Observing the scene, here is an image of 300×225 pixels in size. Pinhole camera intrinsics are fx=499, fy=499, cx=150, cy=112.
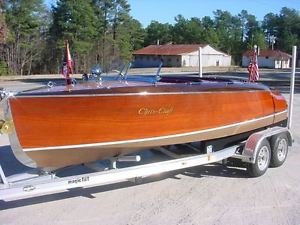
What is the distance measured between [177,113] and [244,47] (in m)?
115

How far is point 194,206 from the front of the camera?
618cm

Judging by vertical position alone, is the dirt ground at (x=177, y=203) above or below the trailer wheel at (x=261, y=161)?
below

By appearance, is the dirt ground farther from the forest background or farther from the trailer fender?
the forest background

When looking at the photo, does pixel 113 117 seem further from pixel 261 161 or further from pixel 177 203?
pixel 261 161

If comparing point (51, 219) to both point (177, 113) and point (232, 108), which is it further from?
point (232, 108)

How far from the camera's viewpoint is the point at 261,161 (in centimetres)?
776

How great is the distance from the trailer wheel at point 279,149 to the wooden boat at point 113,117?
0.70m

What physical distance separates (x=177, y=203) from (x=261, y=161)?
2.05m

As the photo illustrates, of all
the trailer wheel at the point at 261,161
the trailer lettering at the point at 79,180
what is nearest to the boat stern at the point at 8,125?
the trailer lettering at the point at 79,180

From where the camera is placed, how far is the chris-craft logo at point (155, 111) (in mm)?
6469

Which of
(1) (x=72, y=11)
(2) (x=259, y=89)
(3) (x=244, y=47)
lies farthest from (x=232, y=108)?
(3) (x=244, y=47)

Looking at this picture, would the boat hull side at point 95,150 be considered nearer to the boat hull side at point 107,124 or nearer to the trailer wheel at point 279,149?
the boat hull side at point 107,124

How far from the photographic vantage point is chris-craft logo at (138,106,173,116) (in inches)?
255

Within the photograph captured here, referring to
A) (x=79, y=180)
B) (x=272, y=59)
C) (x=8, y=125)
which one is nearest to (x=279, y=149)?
(x=79, y=180)
